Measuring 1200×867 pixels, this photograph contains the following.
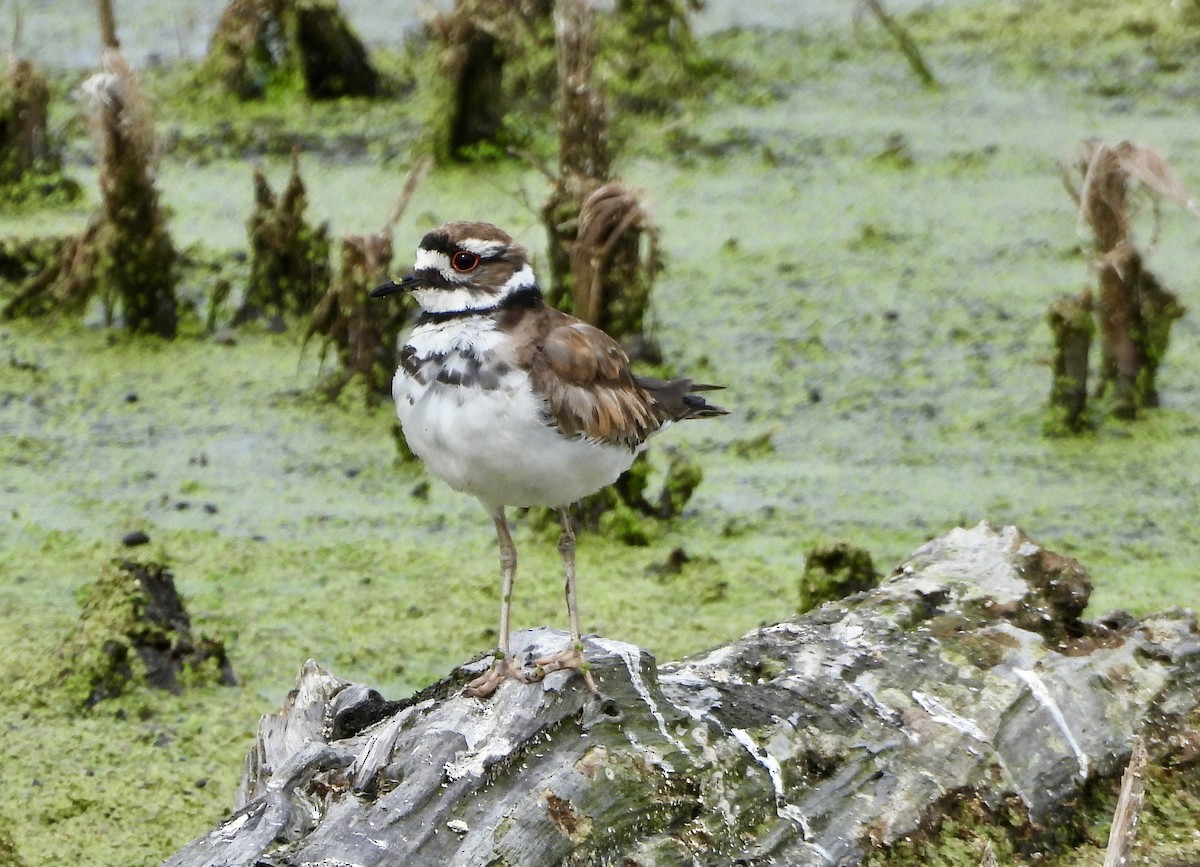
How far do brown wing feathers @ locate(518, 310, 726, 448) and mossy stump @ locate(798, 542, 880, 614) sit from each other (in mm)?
1120

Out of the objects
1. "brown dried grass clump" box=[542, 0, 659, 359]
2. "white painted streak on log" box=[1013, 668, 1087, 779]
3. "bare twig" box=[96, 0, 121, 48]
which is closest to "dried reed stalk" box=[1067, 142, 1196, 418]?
"brown dried grass clump" box=[542, 0, 659, 359]

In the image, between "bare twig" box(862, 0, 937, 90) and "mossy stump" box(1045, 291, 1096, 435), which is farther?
"bare twig" box(862, 0, 937, 90)

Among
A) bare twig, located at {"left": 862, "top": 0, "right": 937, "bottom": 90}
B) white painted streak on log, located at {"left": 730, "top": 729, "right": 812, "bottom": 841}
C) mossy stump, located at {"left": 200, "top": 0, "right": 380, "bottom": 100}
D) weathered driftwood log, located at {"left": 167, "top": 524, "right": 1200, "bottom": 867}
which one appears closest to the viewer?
weathered driftwood log, located at {"left": 167, "top": 524, "right": 1200, "bottom": 867}

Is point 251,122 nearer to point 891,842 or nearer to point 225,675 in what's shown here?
point 225,675

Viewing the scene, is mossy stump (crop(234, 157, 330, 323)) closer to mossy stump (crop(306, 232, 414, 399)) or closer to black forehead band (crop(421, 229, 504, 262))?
mossy stump (crop(306, 232, 414, 399))

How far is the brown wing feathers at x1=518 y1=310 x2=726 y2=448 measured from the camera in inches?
136

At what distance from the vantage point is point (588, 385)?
354 cm

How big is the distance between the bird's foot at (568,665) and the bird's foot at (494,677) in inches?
1.3

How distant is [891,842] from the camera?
339 cm

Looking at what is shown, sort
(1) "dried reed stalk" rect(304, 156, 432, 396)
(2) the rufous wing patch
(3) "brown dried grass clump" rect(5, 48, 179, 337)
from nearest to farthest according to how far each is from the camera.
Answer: (2) the rufous wing patch < (1) "dried reed stalk" rect(304, 156, 432, 396) < (3) "brown dried grass clump" rect(5, 48, 179, 337)

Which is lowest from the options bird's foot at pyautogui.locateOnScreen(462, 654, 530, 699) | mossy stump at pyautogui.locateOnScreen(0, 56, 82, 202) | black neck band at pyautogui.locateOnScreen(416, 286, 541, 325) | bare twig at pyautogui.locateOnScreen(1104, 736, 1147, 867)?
bird's foot at pyautogui.locateOnScreen(462, 654, 530, 699)

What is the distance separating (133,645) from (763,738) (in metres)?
2.07

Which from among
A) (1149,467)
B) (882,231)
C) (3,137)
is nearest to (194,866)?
(1149,467)

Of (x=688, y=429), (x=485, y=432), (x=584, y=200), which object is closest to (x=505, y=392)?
(x=485, y=432)
